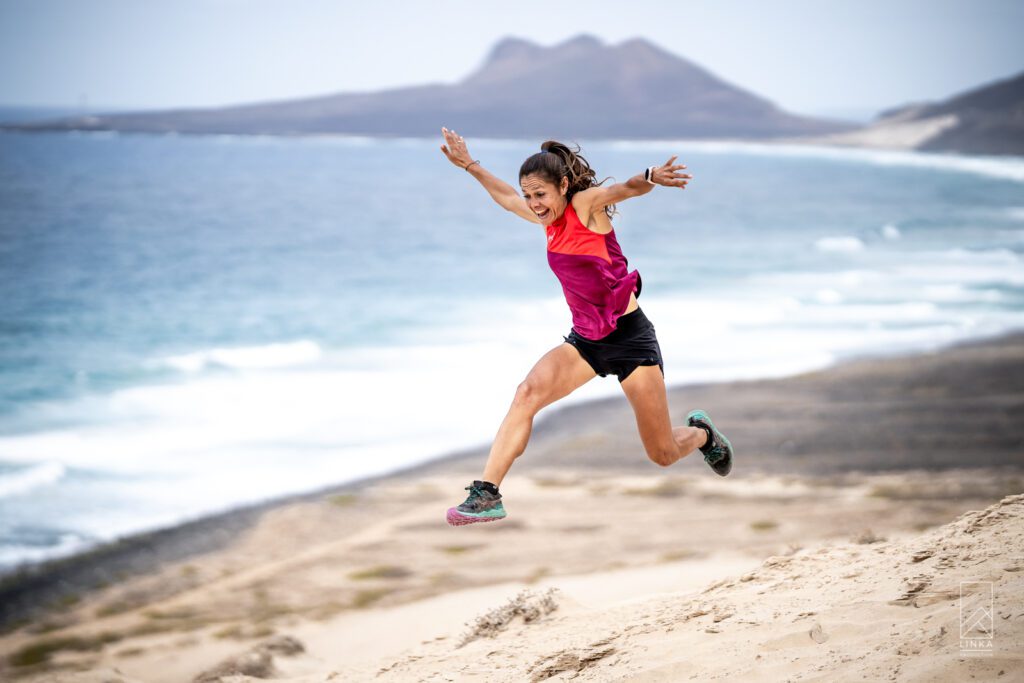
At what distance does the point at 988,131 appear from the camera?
121 meters

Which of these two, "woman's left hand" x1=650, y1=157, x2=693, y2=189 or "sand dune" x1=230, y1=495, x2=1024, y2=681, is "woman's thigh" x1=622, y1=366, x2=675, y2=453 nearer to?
"sand dune" x1=230, y1=495, x2=1024, y2=681

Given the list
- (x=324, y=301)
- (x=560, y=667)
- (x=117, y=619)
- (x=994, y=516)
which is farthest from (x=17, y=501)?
(x=324, y=301)

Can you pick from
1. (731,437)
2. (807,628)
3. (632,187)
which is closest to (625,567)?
(731,437)

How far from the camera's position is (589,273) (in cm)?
515

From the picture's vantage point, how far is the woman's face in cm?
498

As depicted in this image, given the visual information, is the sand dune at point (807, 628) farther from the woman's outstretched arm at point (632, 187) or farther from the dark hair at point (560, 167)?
the dark hair at point (560, 167)

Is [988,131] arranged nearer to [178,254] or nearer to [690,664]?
[178,254]

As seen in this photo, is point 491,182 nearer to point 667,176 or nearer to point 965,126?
point 667,176

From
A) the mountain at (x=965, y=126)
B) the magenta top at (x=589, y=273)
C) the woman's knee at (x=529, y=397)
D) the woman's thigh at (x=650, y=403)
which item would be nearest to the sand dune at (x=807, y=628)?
the woman's thigh at (x=650, y=403)

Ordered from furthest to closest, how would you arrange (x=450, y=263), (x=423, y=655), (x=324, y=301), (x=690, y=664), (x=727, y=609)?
(x=450, y=263) < (x=324, y=301) < (x=423, y=655) < (x=727, y=609) < (x=690, y=664)

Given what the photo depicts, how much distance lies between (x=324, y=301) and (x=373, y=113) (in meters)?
113

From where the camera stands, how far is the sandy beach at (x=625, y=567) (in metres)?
4.68

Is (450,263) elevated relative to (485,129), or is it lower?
lower

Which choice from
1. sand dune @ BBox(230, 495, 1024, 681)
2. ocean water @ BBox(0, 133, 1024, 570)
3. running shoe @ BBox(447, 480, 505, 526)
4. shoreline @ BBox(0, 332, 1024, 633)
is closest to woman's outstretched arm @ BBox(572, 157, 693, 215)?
running shoe @ BBox(447, 480, 505, 526)
